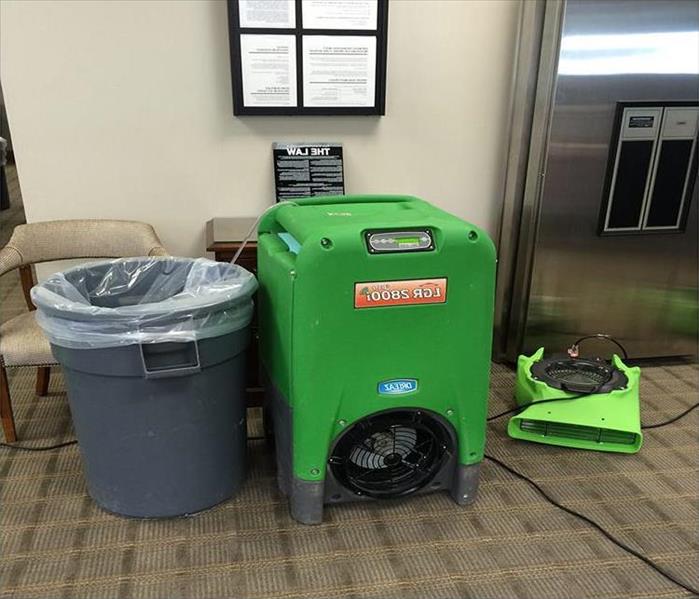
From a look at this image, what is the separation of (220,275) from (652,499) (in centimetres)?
135

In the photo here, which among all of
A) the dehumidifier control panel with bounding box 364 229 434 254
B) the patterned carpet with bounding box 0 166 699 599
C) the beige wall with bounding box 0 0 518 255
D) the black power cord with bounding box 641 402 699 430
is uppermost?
the beige wall with bounding box 0 0 518 255

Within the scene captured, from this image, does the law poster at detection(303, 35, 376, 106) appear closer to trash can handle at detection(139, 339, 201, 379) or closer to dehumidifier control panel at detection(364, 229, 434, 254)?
dehumidifier control panel at detection(364, 229, 434, 254)

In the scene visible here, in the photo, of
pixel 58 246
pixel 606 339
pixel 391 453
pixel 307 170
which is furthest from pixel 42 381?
pixel 606 339

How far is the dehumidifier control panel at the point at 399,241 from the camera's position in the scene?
1.37 metres

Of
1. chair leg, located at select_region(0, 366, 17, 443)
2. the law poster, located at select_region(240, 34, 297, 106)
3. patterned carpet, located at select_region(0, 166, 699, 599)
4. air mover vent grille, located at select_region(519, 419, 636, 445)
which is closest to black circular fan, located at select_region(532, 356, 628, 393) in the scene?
air mover vent grille, located at select_region(519, 419, 636, 445)

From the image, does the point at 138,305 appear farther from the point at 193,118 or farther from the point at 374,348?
the point at 193,118

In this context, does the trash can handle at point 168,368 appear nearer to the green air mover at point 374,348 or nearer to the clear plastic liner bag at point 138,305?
the clear plastic liner bag at point 138,305

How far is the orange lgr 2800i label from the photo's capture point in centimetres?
138

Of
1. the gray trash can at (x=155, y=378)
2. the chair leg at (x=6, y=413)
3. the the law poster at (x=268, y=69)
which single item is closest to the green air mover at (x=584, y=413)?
the gray trash can at (x=155, y=378)

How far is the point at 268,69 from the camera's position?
82.2 inches

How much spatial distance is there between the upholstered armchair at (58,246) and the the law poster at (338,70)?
0.75 meters

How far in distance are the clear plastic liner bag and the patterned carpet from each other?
52 centimetres

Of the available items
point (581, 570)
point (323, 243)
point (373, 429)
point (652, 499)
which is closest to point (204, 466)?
→ point (373, 429)

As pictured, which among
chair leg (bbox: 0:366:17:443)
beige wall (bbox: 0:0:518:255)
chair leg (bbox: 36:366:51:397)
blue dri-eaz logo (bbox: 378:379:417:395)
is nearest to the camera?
blue dri-eaz logo (bbox: 378:379:417:395)
